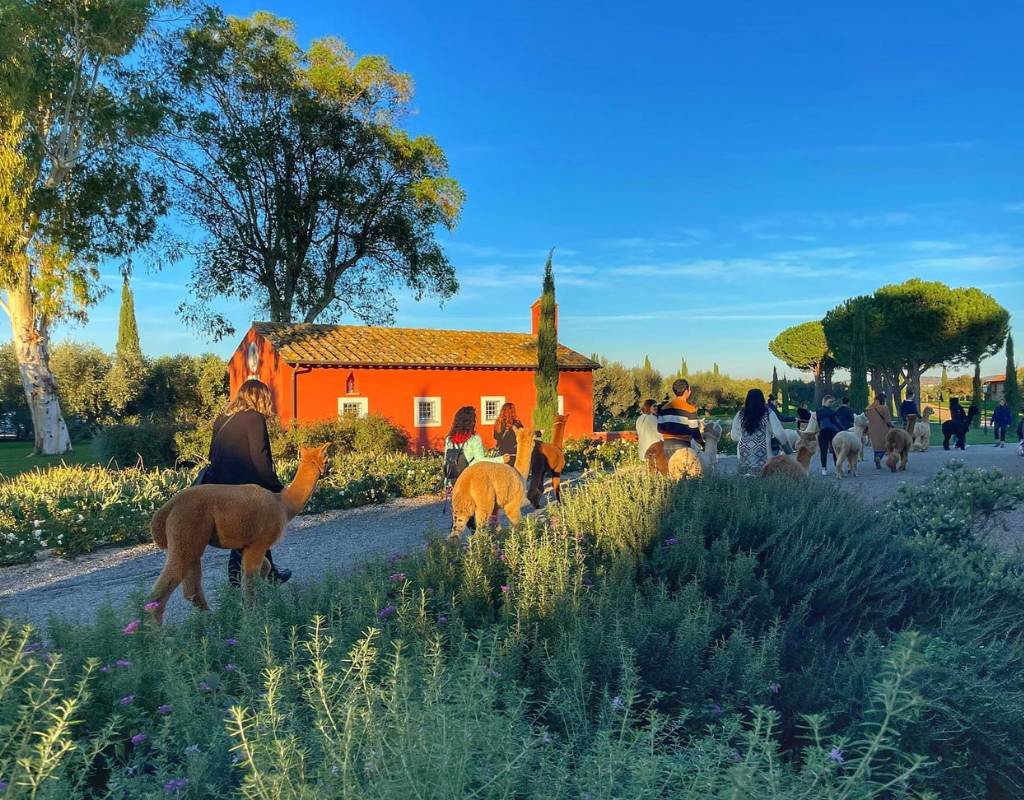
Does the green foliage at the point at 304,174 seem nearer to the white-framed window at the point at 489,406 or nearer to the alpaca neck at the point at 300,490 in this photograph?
the white-framed window at the point at 489,406

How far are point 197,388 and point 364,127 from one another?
54.0ft

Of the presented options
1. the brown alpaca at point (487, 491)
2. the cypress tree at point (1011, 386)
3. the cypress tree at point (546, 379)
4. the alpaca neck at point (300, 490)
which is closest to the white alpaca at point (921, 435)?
the cypress tree at point (546, 379)

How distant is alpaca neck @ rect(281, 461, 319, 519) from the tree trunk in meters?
21.5

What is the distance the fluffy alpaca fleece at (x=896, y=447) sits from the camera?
16188mm

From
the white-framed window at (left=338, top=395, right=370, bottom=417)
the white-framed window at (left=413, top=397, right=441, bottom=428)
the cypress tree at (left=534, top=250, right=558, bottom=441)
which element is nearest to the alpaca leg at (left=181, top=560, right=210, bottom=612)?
the cypress tree at (left=534, top=250, right=558, bottom=441)

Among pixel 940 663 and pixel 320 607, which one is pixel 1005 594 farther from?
pixel 320 607

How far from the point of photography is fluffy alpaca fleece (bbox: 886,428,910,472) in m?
16.2

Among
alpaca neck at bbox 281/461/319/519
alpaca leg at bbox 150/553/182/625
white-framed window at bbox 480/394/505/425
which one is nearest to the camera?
alpaca leg at bbox 150/553/182/625

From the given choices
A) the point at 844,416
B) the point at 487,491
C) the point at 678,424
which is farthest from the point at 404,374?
the point at 487,491

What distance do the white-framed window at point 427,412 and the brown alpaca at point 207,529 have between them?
18642 mm

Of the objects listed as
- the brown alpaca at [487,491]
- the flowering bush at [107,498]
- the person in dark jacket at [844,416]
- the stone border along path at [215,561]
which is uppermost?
the person in dark jacket at [844,416]

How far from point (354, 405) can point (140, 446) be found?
652 cm

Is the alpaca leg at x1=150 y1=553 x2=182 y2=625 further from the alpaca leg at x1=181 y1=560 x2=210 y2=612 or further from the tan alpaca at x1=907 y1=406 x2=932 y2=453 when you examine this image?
the tan alpaca at x1=907 y1=406 x2=932 y2=453

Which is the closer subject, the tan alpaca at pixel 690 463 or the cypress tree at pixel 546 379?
the tan alpaca at pixel 690 463
